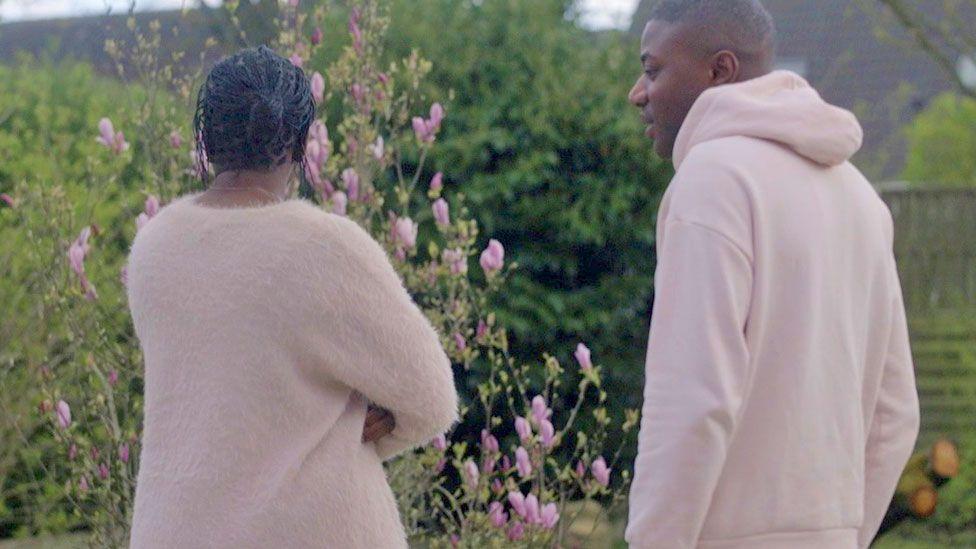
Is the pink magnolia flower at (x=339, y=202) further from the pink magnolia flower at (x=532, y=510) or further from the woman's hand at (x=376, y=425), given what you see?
the woman's hand at (x=376, y=425)

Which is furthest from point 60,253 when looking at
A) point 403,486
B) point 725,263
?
point 725,263

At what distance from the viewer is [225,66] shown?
2.90m

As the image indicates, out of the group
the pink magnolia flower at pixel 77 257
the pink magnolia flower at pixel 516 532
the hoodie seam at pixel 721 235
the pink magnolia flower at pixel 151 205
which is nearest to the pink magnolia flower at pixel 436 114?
the pink magnolia flower at pixel 151 205

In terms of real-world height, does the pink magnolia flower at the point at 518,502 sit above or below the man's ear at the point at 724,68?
below

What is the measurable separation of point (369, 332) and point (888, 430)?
0.96m

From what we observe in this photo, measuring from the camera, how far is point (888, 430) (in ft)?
9.87

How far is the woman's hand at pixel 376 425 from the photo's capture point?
2922 millimetres

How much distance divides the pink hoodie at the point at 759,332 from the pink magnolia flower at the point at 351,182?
1.90 m

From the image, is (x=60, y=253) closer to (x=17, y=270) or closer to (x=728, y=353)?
(x=17, y=270)

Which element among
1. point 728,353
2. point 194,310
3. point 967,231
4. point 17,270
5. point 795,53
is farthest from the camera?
point 795,53

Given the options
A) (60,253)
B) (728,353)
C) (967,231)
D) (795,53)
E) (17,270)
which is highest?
(728,353)

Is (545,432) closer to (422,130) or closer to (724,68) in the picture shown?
(422,130)

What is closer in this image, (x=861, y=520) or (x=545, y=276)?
(x=861, y=520)

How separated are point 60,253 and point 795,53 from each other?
28518 mm
